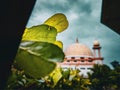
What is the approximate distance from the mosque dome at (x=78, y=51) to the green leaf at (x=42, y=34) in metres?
33.6

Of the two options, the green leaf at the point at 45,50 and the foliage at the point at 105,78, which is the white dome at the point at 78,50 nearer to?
the foliage at the point at 105,78

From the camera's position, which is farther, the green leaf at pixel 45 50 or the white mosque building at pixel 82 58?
the white mosque building at pixel 82 58

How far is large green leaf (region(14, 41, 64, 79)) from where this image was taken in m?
0.23

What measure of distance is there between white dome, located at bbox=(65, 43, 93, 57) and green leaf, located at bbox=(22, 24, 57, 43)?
33.8 m

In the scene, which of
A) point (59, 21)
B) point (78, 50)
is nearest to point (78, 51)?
point (78, 50)

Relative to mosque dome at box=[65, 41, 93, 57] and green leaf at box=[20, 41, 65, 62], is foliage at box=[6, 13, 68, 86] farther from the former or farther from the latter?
mosque dome at box=[65, 41, 93, 57]

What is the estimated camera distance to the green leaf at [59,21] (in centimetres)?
29

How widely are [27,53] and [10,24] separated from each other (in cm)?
5

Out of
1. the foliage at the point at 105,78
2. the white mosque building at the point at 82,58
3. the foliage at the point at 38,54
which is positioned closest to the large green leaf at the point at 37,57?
the foliage at the point at 38,54

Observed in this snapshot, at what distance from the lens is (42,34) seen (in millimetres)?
271

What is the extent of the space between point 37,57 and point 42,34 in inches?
1.7

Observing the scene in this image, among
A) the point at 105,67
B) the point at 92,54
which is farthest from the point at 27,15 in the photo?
the point at 92,54

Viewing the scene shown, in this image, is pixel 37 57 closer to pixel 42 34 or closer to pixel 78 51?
pixel 42 34

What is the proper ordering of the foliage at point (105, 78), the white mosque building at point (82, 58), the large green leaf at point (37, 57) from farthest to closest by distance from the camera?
1. the white mosque building at point (82, 58)
2. the foliage at point (105, 78)
3. the large green leaf at point (37, 57)
